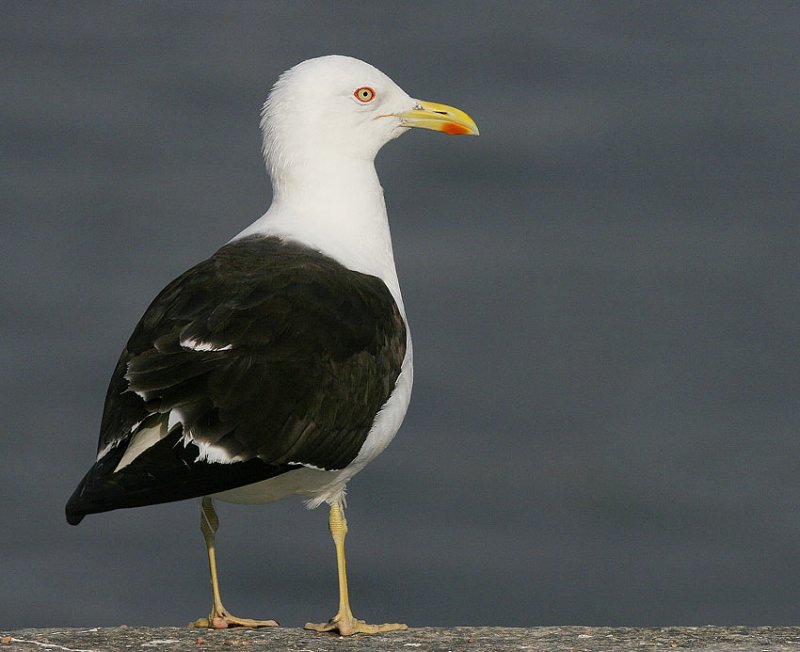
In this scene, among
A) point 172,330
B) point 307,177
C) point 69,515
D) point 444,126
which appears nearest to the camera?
point 69,515

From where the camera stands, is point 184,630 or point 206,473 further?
point 184,630

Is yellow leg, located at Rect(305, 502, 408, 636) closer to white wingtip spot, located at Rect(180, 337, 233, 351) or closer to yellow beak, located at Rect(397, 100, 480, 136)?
white wingtip spot, located at Rect(180, 337, 233, 351)

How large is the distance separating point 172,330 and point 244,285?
1.54ft

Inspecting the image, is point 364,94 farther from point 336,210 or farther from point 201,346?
point 201,346

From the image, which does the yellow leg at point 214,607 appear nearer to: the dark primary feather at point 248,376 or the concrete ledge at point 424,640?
the concrete ledge at point 424,640

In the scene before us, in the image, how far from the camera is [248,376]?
27.7 feet

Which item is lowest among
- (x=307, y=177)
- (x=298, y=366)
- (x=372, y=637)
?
(x=372, y=637)

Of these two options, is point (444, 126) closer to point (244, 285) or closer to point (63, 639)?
point (244, 285)

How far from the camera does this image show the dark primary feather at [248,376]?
816cm

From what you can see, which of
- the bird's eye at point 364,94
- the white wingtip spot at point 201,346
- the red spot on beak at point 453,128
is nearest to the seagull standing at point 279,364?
the white wingtip spot at point 201,346

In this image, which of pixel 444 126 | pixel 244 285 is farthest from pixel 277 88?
pixel 244 285

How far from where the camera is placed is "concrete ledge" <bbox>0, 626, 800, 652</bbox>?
28.0ft

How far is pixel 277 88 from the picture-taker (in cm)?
Answer: 1046

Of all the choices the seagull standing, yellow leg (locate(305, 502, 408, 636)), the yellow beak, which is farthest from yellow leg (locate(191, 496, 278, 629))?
the yellow beak
